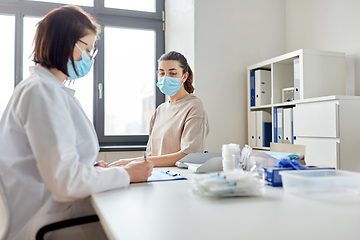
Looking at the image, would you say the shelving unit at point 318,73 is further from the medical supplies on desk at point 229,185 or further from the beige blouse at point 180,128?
the medical supplies on desk at point 229,185

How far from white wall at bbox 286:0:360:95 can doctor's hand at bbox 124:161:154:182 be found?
204 centimetres

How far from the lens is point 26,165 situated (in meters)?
0.94

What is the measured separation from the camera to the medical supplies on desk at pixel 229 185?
83 centimetres

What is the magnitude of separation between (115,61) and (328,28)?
2040 mm

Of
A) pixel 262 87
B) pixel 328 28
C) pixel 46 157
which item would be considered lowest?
pixel 46 157

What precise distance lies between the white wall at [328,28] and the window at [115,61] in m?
1.37

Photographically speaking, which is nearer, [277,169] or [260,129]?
[277,169]

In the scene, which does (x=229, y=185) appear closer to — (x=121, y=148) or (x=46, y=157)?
(x=46, y=157)

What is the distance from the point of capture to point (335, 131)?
6.83ft

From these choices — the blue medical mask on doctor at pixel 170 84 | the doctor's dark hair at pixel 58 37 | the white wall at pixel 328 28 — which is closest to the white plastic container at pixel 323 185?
the doctor's dark hair at pixel 58 37

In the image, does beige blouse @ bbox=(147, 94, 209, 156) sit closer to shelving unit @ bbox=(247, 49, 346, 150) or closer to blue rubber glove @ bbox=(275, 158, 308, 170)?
blue rubber glove @ bbox=(275, 158, 308, 170)

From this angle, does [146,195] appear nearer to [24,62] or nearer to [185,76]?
[185,76]

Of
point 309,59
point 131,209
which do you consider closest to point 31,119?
point 131,209

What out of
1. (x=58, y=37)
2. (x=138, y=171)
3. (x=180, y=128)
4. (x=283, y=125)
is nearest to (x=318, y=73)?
(x=283, y=125)
